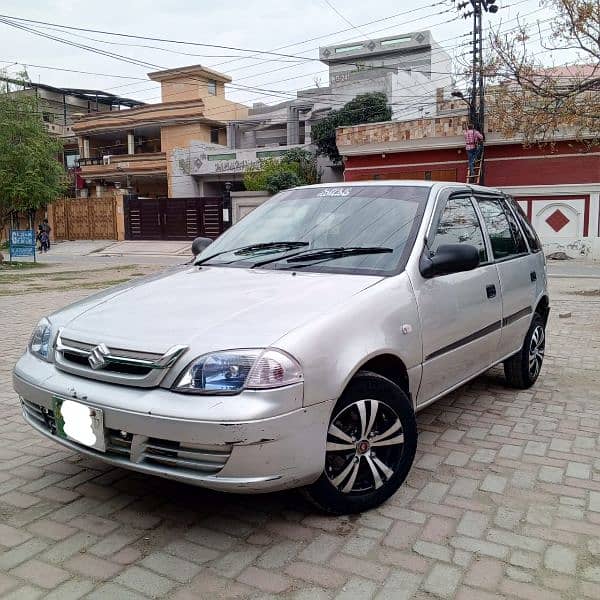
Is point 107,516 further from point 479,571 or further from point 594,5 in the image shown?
point 594,5

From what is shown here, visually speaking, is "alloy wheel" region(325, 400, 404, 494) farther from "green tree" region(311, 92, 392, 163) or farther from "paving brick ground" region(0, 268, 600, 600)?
"green tree" region(311, 92, 392, 163)

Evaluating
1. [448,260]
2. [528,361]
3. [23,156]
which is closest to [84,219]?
[23,156]

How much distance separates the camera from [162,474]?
101 inches

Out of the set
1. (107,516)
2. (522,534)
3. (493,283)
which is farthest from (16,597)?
(493,283)

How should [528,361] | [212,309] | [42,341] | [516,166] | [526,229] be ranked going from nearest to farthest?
[212,309], [42,341], [528,361], [526,229], [516,166]

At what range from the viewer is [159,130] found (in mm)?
41219

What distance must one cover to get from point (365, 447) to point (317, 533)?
0.45 meters

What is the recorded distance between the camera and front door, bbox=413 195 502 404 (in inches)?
136

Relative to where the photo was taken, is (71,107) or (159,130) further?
(71,107)

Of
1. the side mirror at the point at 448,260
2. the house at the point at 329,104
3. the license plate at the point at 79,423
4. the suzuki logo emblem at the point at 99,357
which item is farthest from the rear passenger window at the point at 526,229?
the house at the point at 329,104

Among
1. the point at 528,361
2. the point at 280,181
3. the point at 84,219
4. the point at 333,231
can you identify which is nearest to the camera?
the point at 333,231

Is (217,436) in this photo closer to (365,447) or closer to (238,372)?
(238,372)

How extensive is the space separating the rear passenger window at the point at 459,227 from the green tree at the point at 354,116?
27991 mm

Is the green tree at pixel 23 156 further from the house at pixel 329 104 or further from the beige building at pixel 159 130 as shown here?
the beige building at pixel 159 130
